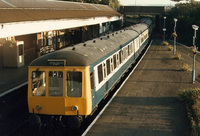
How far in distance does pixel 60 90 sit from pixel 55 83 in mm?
339

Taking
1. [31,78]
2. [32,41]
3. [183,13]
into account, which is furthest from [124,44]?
[183,13]

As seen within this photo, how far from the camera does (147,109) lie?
1378 cm

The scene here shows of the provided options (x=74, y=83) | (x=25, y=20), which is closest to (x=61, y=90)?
(x=74, y=83)

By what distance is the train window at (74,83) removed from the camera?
34.5 ft

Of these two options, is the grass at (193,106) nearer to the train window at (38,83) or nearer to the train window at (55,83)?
the train window at (55,83)

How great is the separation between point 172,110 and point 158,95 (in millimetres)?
2734

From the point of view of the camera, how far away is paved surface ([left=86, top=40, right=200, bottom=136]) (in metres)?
11.1

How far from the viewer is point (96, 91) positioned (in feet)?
38.9

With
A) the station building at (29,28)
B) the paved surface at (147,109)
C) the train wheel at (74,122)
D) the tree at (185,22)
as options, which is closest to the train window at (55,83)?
the train wheel at (74,122)

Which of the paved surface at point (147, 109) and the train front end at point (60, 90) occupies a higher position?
the train front end at point (60, 90)

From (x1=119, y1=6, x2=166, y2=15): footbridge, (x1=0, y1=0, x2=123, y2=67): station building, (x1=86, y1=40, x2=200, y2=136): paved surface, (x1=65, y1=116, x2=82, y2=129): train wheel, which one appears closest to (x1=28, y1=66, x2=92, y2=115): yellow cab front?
(x1=65, y1=116, x2=82, y2=129): train wheel

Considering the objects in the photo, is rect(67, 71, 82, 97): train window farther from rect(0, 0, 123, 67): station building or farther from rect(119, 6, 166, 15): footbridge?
rect(119, 6, 166, 15): footbridge

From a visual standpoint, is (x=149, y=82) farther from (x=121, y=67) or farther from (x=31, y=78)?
(x=31, y=78)

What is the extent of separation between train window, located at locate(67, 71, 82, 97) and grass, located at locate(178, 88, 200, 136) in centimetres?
459
